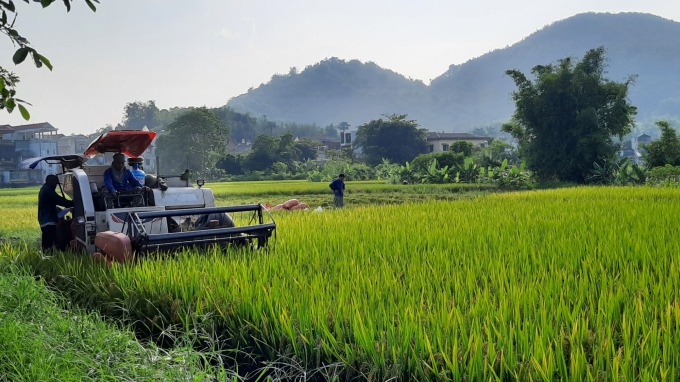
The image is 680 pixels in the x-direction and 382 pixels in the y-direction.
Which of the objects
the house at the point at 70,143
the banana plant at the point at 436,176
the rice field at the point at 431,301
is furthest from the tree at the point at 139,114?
the rice field at the point at 431,301

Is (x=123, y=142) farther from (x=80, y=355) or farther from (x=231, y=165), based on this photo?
(x=231, y=165)

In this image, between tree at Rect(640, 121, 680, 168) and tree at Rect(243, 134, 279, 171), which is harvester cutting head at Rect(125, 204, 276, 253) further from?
tree at Rect(243, 134, 279, 171)

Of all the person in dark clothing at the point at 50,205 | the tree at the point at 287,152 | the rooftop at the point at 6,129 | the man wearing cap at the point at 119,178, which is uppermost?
the rooftop at the point at 6,129

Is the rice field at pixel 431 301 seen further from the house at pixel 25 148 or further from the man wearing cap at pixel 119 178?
the house at pixel 25 148

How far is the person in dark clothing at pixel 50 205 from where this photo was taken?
6.82 m

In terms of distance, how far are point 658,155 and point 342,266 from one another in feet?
91.6

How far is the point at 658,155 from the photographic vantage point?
27.5 m

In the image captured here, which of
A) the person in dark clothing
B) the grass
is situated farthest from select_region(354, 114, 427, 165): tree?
the grass

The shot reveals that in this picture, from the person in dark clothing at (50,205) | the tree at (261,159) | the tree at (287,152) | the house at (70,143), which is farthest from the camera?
the house at (70,143)

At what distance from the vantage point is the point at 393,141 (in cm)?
6438

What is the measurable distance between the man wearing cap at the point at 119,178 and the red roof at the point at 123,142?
0.85ft

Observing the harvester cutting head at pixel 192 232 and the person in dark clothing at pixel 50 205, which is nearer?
the harvester cutting head at pixel 192 232

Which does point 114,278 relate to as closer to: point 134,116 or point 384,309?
point 384,309

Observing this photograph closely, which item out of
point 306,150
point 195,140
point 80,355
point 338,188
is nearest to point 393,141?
point 306,150
